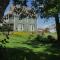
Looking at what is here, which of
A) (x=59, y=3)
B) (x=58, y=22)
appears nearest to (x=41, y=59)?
(x=59, y=3)

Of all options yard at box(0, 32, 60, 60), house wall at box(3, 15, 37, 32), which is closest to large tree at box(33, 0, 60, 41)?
yard at box(0, 32, 60, 60)

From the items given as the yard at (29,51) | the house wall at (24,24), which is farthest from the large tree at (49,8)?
the house wall at (24,24)

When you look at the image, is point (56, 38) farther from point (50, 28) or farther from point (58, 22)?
point (50, 28)

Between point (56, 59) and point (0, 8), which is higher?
point (0, 8)

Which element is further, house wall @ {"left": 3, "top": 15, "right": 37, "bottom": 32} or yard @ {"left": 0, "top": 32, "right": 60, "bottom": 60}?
house wall @ {"left": 3, "top": 15, "right": 37, "bottom": 32}

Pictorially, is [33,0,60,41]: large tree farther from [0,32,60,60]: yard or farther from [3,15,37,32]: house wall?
[3,15,37,32]: house wall

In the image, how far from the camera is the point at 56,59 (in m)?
13.8

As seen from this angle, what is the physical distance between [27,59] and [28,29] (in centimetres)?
4304

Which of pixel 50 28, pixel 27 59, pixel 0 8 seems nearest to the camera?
pixel 0 8

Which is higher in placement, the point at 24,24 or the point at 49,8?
the point at 49,8

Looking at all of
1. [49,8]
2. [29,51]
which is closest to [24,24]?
[49,8]

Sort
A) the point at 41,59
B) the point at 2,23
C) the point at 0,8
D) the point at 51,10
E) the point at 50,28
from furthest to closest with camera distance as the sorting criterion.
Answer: the point at 50,28 < the point at 51,10 < the point at 41,59 < the point at 2,23 < the point at 0,8

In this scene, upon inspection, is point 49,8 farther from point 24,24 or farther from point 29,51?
point 24,24

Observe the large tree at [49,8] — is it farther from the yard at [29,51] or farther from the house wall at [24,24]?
the house wall at [24,24]
